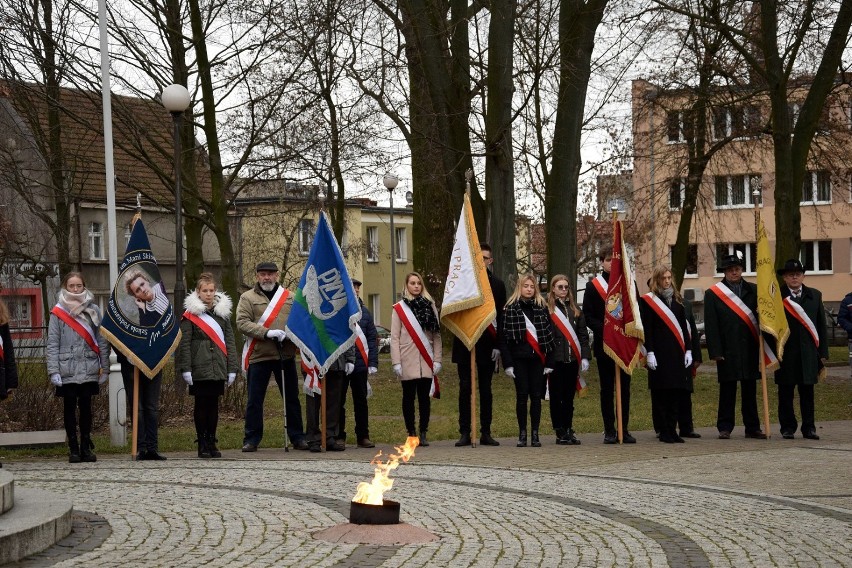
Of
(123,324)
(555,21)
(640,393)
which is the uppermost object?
(555,21)

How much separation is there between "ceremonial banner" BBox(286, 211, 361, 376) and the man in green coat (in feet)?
17.2

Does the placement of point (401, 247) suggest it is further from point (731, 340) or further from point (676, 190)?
point (731, 340)

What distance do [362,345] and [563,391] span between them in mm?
2428

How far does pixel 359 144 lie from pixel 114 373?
1461 cm

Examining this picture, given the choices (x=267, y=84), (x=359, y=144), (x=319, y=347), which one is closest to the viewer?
(x=319, y=347)

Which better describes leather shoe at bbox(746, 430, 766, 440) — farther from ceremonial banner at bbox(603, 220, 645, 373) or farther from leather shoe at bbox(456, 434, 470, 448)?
leather shoe at bbox(456, 434, 470, 448)

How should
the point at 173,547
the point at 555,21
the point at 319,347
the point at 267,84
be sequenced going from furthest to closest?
the point at 267,84 → the point at 555,21 → the point at 319,347 → the point at 173,547

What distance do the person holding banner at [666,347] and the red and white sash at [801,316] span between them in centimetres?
130

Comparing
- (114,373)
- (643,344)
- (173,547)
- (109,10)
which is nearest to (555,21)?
(109,10)

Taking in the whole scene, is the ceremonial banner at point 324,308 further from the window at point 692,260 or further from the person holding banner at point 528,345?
the window at point 692,260

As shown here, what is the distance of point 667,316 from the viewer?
1578cm

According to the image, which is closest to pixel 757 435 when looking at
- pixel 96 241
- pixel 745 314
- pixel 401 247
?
pixel 745 314

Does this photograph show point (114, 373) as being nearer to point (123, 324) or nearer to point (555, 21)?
point (123, 324)

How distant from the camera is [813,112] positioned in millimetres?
25734
